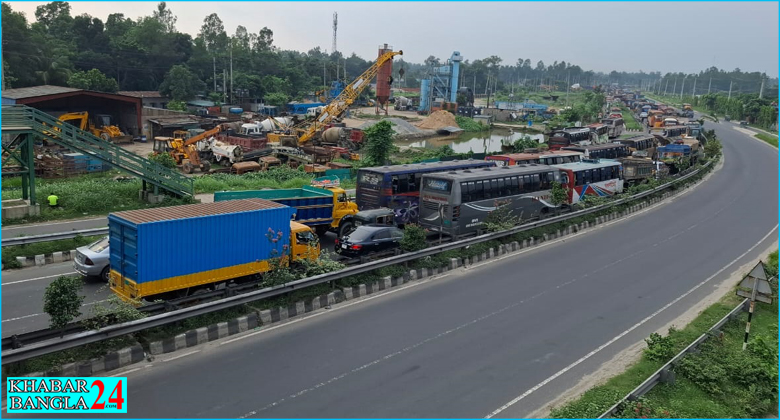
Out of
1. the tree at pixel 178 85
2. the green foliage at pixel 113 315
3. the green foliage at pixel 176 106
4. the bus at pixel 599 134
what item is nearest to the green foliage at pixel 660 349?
the green foliage at pixel 113 315

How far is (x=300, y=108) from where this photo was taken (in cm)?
7894

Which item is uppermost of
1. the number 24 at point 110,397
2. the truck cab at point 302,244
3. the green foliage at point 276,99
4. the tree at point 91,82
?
the tree at point 91,82

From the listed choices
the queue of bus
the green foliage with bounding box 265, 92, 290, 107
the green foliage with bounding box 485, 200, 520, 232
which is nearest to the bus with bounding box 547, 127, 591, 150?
the queue of bus

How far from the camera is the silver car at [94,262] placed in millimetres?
15602

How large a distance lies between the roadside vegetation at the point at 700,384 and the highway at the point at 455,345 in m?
0.70

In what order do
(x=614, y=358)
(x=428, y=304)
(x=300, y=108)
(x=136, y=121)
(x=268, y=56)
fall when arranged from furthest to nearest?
1. (x=268, y=56)
2. (x=300, y=108)
3. (x=136, y=121)
4. (x=428, y=304)
5. (x=614, y=358)

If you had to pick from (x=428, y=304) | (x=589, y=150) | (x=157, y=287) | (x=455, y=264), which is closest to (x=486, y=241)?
(x=455, y=264)

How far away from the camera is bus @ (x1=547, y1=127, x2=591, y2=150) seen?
162 ft

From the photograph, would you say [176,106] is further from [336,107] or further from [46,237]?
[46,237]

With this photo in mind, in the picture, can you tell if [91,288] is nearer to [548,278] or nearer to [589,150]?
[548,278]

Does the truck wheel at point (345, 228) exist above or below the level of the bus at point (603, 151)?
below

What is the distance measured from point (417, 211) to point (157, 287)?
1328 cm

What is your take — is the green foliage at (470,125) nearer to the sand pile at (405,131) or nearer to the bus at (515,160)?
the sand pile at (405,131)

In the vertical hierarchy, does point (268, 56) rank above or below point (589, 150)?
above
